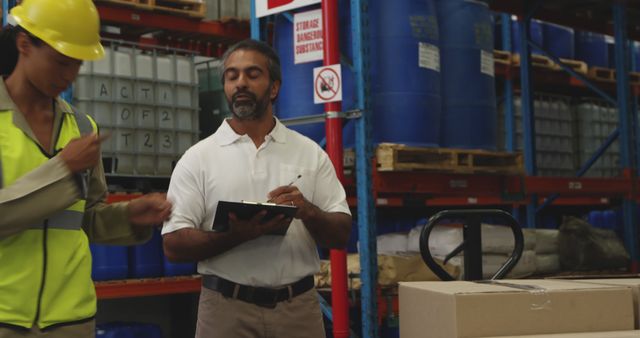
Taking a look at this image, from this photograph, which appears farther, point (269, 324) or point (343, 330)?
point (343, 330)

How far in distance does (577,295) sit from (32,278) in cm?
156

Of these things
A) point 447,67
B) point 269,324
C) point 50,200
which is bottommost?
point 269,324

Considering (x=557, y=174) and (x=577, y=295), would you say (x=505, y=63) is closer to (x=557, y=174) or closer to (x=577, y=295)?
(x=557, y=174)

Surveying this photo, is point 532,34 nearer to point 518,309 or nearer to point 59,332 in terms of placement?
point 518,309

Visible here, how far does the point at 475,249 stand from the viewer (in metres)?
3.20

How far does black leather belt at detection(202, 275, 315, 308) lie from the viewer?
3.04 metres

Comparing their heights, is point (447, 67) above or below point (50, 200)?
above

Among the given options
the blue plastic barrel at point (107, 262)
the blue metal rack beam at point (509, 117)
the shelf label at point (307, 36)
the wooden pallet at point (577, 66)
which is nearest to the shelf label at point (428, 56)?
the shelf label at point (307, 36)

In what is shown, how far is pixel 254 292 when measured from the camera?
9.95ft

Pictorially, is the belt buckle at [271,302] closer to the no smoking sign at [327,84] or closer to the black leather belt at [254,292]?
the black leather belt at [254,292]

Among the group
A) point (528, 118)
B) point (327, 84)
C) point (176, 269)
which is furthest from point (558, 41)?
point (176, 269)

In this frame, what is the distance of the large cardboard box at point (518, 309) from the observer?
7.88 feet

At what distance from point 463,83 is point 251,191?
11.9ft

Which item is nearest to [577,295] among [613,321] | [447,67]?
[613,321]
